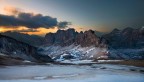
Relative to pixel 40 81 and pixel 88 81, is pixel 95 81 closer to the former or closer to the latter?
pixel 88 81

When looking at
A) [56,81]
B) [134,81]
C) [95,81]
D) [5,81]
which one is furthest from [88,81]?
[5,81]

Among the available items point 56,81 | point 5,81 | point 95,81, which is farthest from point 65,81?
point 5,81

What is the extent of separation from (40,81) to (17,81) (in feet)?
15.3

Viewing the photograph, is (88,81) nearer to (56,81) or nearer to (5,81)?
(56,81)

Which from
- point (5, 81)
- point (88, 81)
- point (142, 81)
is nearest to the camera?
point (5, 81)

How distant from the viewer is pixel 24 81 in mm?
57531

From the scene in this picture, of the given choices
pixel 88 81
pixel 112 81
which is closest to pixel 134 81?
pixel 112 81

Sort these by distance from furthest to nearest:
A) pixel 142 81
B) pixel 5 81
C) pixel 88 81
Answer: pixel 142 81, pixel 88 81, pixel 5 81

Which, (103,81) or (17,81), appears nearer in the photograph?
(17,81)

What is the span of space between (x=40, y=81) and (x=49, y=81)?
1.81m

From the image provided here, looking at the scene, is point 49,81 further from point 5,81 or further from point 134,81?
point 134,81

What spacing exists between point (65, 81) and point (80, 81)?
3.15m

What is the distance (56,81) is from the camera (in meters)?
59.2

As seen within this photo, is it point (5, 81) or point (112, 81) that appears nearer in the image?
point (5, 81)
